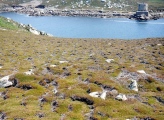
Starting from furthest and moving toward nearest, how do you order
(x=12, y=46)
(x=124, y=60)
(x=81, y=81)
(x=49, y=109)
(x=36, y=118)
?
(x=12, y=46)
(x=124, y=60)
(x=81, y=81)
(x=49, y=109)
(x=36, y=118)

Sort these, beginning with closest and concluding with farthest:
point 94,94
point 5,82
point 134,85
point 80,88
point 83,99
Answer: point 83,99
point 94,94
point 80,88
point 134,85
point 5,82

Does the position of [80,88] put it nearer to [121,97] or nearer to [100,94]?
[100,94]

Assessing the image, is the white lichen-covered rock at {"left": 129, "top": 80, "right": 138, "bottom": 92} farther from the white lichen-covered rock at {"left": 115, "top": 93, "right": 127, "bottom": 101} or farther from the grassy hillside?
the white lichen-covered rock at {"left": 115, "top": 93, "right": 127, "bottom": 101}

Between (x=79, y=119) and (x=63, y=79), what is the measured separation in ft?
34.1

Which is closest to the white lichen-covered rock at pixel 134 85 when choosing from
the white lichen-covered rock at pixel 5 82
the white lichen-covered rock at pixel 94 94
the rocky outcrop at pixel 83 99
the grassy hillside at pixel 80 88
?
the grassy hillside at pixel 80 88

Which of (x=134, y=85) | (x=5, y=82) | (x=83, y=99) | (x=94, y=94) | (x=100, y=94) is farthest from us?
(x=5, y=82)

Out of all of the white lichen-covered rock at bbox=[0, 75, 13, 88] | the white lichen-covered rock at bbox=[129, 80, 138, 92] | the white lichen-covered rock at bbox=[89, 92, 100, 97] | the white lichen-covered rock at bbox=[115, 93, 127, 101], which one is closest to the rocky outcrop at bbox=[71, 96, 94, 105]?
the white lichen-covered rock at bbox=[89, 92, 100, 97]

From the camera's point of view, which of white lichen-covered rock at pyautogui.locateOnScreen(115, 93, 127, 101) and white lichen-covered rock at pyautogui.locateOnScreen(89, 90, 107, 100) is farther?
white lichen-covered rock at pyautogui.locateOnScreen(89, 90, 107, 100)

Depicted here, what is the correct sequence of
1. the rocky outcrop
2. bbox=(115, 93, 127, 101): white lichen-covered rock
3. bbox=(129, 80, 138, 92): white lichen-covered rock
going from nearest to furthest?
the rocky outcrop
bbox=(115, 93, 127, 101): white lichen-covered rock
bbox=(129, 80, 138, 92): white lichen-covered rock

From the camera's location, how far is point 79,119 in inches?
794

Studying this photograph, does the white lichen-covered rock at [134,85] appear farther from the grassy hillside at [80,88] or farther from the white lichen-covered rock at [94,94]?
the white lichen-covered rock at [94,94]

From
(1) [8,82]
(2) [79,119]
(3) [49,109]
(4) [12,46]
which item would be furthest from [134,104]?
(4) [12,46]

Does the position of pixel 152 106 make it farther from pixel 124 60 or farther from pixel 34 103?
pixel 124 60

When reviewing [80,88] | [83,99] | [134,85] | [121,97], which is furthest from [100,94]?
[134,85]
